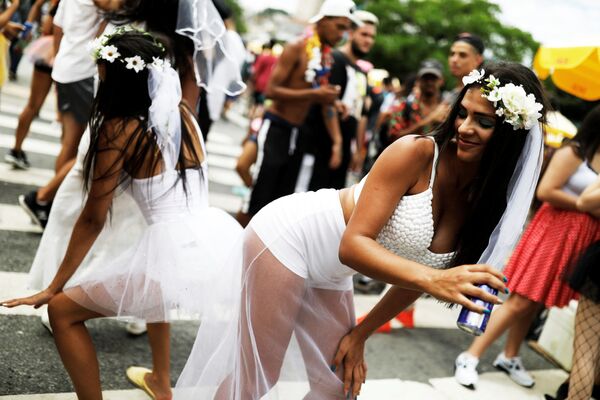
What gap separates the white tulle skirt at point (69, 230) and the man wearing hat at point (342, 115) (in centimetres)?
236

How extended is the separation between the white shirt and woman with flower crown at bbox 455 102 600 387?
3.24m

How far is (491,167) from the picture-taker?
1.96 m

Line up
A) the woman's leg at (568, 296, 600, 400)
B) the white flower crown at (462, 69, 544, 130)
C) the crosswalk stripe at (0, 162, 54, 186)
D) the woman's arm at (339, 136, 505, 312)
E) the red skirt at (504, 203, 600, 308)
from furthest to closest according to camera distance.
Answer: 1. the crosswalk stripe at (0, 162, 54, 186)
2. the red skirt at (504, 203, 600, 308)
3. the woman's leg at (568, 296, 600, 400)
4. the white flower crown at (462, 69, 544, 130)
5. the woman's arm at (339, 136, 505, 312)

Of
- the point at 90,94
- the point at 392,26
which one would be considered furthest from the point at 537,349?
the point at 392,26

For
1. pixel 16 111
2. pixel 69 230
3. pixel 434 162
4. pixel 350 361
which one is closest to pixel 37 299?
pixel 69 230

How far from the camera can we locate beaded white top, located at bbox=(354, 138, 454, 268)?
6.33ft

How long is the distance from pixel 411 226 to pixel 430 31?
46392 mm

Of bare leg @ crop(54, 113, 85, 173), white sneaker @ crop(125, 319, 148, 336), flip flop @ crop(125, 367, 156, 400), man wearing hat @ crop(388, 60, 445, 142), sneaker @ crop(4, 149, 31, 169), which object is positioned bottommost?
sneaker @ crop(4, 149, 31, 169)

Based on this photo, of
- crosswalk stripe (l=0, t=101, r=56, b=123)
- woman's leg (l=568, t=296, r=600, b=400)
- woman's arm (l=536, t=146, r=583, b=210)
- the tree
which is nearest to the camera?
woman's leg (l=568, t=296, r=600, b=400)

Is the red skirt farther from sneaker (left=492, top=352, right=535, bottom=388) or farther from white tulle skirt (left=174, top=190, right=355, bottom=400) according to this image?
white tulle skirt (left=174, top=190, right=355, bottom=400)

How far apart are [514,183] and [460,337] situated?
3191 mm

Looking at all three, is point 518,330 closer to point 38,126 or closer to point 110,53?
point 110,53

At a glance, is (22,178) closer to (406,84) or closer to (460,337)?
(460,337)

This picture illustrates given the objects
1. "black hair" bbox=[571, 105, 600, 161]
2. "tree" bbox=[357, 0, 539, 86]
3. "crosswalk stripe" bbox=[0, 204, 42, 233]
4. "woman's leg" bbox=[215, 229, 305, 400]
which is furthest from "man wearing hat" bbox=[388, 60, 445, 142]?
"tree" bbox=[357, 0, 539, 86]
